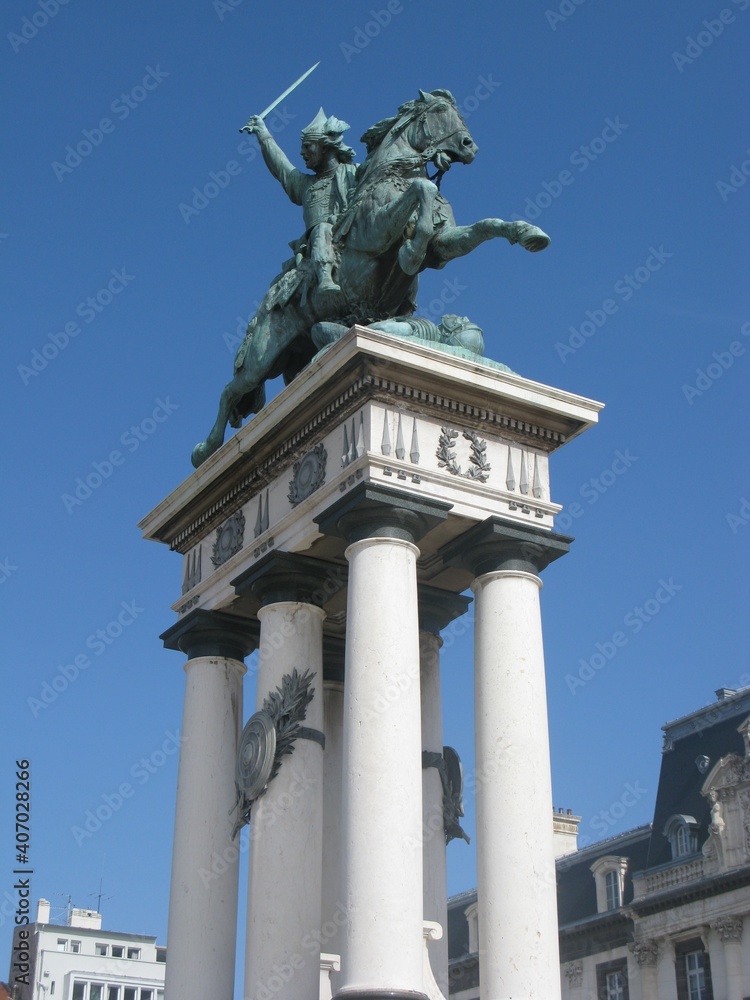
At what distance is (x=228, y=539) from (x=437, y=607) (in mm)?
3119

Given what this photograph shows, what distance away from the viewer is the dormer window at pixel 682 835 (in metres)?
53.7

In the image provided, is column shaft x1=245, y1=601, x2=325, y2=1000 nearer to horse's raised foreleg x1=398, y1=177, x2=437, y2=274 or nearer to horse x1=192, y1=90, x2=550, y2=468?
horse x1=192, y1=90, x2=550, y2=468

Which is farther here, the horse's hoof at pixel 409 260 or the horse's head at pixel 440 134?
the horse's head at pixel 440 134

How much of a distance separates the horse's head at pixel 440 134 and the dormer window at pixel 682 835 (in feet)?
114

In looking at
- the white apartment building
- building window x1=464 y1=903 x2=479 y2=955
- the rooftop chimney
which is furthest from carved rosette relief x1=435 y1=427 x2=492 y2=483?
the rooftop chimney

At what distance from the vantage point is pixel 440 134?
2366 cm

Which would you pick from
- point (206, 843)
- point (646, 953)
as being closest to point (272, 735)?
point (206, 843)

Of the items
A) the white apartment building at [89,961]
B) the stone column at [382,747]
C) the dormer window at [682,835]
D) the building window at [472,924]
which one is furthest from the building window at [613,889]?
the stone column at [382,747]

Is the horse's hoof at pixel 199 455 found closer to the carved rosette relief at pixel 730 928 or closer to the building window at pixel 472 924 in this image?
the carved rosette relief at pixel 730 928

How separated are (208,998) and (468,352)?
891cm

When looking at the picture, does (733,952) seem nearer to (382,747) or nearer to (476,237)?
(476,237)

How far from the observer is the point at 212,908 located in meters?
22.0

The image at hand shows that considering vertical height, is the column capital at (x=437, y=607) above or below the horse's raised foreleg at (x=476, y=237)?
below

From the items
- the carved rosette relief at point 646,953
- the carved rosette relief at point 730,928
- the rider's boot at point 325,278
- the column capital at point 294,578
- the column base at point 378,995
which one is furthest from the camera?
the carved rosette relief at point 646,953
